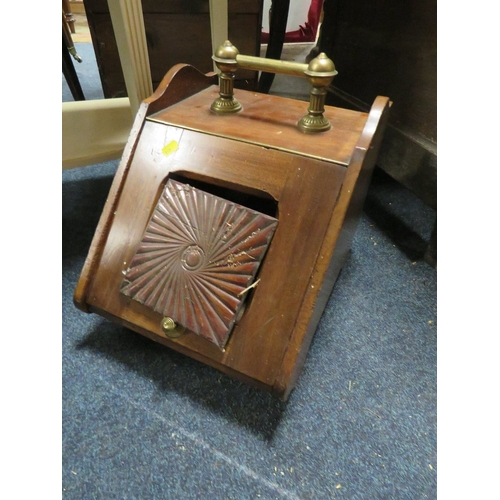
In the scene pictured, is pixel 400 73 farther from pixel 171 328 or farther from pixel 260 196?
pixel 171 328

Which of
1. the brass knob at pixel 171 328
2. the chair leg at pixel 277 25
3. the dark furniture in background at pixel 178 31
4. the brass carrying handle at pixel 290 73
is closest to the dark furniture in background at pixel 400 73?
the chair leg at pixel 277 25

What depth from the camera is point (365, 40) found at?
3.58ft

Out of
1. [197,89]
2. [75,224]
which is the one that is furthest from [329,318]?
[75,224]

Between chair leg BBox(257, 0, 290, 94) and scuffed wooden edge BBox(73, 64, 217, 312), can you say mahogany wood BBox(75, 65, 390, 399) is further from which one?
chair leg BBox(257, 0, 290, 94)

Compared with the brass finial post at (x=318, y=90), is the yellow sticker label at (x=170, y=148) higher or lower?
lower

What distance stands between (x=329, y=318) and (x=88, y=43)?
255 centimetres

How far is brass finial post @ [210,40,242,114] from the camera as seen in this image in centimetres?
65

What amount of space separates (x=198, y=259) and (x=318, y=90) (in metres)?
0.33

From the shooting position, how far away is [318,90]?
614 millimetres

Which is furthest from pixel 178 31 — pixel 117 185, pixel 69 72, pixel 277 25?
pixel 117 185

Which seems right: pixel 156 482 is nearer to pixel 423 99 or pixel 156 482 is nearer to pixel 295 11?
pixel 423 99

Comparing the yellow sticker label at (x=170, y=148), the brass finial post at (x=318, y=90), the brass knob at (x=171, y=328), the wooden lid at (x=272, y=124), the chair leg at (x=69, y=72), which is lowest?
the chair leg at (x=69, y=72)

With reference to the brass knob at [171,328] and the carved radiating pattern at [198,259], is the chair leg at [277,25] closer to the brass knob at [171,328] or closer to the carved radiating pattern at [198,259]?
the carved radiating pattern at [198,259]

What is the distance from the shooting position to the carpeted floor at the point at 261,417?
57 centimetres
